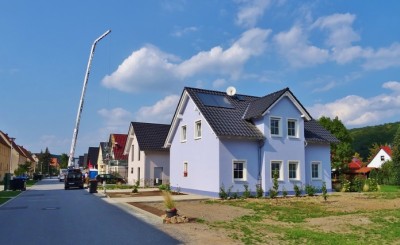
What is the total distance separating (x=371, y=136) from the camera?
111 m

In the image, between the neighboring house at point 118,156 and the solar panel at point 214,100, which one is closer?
the solar panel at point 214,100

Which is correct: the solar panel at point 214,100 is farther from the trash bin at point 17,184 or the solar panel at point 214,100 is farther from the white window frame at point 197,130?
the trash bin at point 17,184

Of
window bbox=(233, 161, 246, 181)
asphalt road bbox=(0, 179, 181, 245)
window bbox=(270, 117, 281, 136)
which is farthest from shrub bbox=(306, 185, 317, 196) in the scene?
asphalt road bbox=(0, 179, 181, 245)

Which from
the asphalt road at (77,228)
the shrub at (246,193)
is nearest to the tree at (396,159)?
the shrub at (246,193)

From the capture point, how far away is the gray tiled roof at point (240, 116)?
24.0 metres

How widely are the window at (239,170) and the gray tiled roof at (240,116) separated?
1.86 meters

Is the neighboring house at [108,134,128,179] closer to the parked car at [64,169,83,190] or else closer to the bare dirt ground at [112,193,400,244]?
the parked car at [64,169,83,190]

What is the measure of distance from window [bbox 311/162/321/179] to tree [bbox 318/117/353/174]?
64.0ft

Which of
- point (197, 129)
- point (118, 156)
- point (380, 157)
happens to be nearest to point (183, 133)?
point (197, 129)

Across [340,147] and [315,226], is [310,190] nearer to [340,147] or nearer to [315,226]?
[315,226]

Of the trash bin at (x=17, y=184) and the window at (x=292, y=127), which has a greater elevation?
the window at (x=292, y=127)

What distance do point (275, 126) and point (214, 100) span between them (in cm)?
488

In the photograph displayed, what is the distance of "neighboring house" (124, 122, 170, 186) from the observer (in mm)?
38062

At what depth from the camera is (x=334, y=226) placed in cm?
1198
